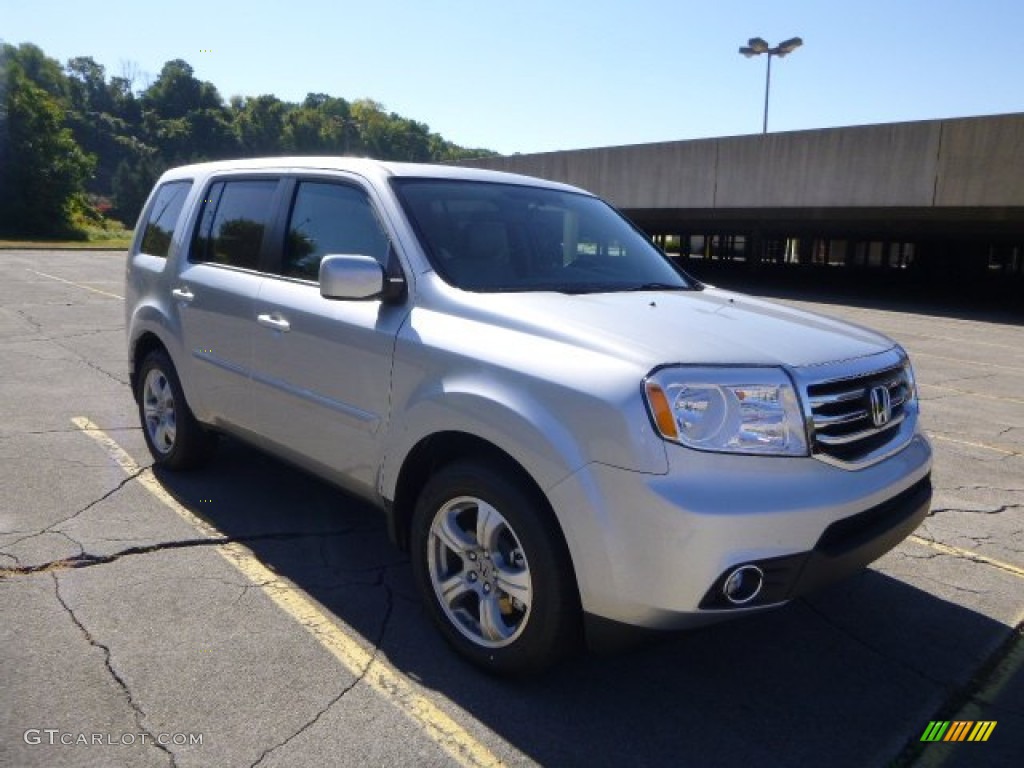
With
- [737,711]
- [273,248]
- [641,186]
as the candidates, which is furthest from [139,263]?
[641,186]

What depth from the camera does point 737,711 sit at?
9.52 ft

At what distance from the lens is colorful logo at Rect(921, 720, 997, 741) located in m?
2.79

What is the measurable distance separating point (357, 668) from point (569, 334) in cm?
150

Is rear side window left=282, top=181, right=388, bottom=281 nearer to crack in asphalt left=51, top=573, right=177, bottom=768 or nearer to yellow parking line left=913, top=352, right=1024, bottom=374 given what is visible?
crack in asphalt left=51, top=573, right=177, bottom=768

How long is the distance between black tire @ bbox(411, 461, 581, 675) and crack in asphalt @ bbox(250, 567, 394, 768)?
27cm

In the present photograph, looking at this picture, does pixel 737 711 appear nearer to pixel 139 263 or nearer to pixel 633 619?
pixel 633 619

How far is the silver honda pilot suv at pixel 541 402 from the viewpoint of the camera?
2.52 metres

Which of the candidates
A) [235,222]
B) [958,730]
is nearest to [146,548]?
[235,222]

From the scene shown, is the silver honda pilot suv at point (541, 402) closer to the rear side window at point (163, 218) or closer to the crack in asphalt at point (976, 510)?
the rear side window at point (163, 218)

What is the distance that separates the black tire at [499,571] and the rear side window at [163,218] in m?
3.03

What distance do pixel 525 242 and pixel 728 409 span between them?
157 cm

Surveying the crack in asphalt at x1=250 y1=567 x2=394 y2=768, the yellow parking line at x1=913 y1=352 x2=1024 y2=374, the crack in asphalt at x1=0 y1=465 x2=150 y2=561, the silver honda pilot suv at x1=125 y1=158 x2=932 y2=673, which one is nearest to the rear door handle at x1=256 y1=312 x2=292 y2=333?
the silver honda pilot suv at x1=125 y1=158 x2=932 y2=673

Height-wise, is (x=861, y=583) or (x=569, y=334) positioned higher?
(x=569, y=334)

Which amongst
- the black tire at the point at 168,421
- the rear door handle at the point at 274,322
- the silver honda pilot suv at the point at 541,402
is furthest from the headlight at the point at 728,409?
the black tire at the point at 168,421
